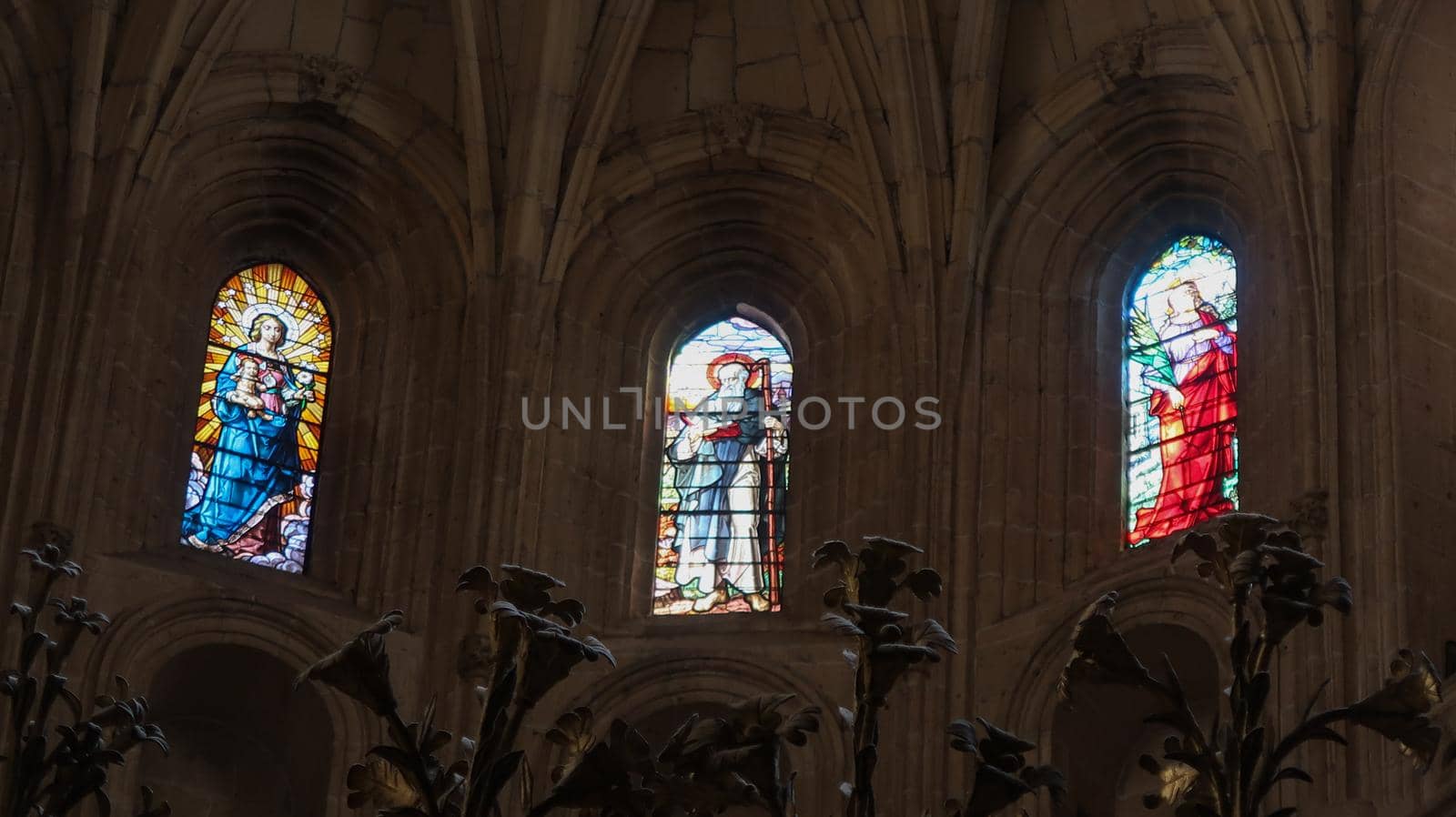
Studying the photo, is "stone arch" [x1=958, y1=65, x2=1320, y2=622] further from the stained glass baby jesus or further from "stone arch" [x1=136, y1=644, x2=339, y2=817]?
"stone arch" [x1=136, y1=644, x2=339, y2=817]

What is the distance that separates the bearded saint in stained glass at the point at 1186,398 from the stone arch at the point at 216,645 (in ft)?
14.8

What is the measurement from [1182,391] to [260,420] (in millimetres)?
5457

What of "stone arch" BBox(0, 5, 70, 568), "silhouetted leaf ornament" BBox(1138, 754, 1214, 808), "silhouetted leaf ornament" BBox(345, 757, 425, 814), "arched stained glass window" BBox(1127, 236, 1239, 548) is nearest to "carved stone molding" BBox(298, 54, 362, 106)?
"stone arch" BBox(0, 5, 70, 568)

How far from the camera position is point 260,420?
Answer: 1695cm

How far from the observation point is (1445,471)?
14227 millimetres

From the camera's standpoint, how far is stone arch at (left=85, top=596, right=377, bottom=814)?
50.3ft

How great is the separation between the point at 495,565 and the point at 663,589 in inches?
46.7

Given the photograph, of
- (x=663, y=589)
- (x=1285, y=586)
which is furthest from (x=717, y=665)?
(x=1285, y=586)

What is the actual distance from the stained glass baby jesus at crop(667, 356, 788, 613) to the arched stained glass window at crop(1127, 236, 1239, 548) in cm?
219

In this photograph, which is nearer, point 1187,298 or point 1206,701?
point 1206,701

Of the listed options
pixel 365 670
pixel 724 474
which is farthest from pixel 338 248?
pixel 365 670

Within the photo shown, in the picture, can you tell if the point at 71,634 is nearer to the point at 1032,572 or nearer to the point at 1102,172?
the point at 1032,572

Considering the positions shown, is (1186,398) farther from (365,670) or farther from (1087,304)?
(365,670)

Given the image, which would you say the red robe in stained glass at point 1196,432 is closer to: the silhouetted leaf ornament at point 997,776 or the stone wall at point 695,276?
the stone wall at point 695,276
